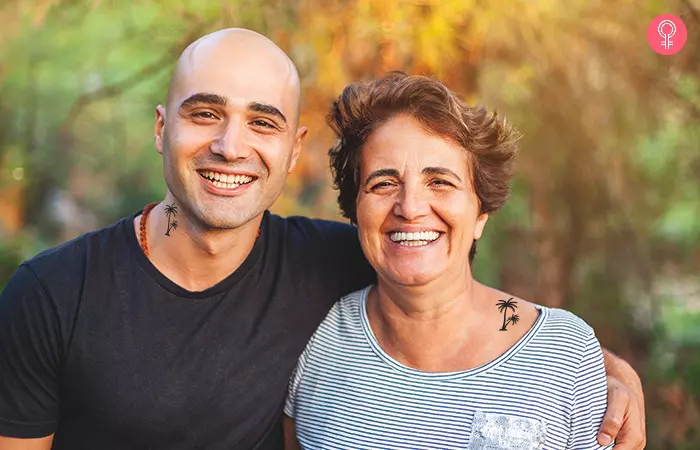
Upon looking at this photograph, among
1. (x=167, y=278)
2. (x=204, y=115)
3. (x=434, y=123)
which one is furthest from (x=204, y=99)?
(x=434, y=123)

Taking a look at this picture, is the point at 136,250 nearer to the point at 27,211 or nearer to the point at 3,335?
the point at 3,335

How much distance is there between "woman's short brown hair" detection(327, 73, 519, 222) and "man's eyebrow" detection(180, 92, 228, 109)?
1.22 feet

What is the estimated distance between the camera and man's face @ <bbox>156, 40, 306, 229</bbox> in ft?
7.72

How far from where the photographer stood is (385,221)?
7.59 feet

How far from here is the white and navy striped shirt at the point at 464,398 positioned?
2152mm

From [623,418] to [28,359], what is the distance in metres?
1.68

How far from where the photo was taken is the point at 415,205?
88.0 inches

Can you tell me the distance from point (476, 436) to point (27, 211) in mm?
2965

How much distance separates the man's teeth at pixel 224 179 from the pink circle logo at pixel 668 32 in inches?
107

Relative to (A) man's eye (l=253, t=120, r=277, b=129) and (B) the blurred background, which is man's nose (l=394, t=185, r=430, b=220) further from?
(B) the blurred background

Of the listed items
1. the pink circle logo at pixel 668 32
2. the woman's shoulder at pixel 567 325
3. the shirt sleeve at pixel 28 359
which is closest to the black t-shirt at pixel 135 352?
the shirt sleeve at pixel 28 359

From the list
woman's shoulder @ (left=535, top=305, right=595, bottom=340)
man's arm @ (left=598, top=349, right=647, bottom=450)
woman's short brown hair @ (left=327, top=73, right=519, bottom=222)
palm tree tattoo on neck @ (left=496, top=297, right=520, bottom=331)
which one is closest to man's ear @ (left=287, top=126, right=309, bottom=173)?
woman's short brown hair @ (left=327, top=73, right=519, bottom=222)

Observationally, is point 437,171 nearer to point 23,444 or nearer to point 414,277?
point 414,277

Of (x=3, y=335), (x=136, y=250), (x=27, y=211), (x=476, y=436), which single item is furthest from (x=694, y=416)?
(x=27, y=211)
